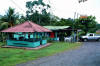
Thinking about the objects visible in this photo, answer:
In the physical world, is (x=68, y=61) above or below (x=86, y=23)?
below

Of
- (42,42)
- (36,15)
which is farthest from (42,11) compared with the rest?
(42,42)

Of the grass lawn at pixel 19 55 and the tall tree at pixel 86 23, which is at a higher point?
the tall tree at pixel 86 23

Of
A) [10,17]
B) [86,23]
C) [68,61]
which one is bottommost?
[68,61]

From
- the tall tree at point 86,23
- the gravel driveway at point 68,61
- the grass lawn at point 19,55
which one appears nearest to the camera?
the gravel driveway at point 68,61

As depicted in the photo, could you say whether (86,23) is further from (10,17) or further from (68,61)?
(68,61)

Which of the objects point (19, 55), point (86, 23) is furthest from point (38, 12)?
point (19, 55)

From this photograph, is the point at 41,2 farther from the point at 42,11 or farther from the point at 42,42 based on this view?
the point at 42,42

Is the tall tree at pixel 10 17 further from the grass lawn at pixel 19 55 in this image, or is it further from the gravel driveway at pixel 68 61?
the gravel driveway at pixel 68 61

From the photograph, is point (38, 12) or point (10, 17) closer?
point (10, 17)

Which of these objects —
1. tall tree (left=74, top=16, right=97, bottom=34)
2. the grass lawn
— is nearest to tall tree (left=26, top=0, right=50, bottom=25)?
tall tree (left=74, top=16, right=97, bottom=34)

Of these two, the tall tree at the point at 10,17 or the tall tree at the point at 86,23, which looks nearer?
the tall tree at the point at 10,17

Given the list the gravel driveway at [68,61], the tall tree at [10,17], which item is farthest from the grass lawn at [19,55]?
the tall tree at [10,17]

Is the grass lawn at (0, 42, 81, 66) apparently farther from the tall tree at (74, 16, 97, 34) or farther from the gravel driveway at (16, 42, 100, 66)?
the tall tree at (74, 16, 97, 34)

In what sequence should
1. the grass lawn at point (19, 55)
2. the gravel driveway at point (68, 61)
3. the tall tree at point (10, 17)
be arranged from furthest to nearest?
the tall tree at point (10, 17) → the grass lawn at point (19, 55) → the gravel driveway at point (68, 61)
